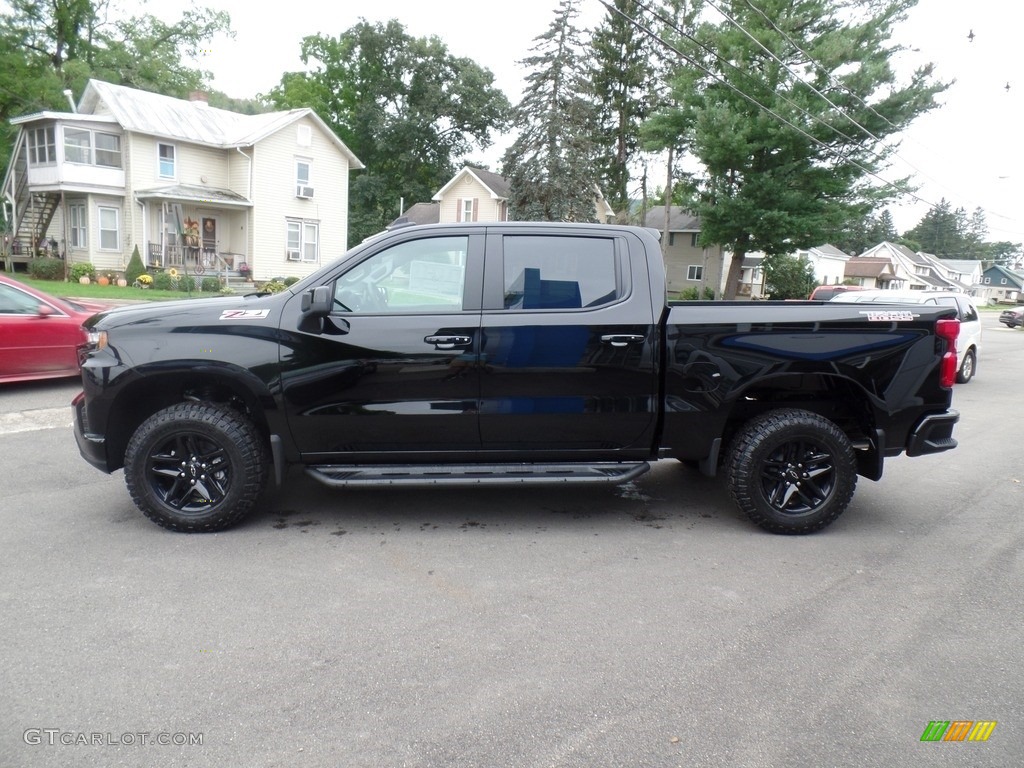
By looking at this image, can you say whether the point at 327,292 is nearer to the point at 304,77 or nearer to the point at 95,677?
the point at 95,677

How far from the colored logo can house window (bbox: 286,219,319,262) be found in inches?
1357

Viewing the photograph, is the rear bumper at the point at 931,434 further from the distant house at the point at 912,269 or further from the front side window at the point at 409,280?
the distant house at the point at 912,269

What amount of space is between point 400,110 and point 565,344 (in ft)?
193

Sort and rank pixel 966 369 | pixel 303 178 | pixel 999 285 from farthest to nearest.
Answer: pixel 999 285 < pixel 303 178 < pixel 966 369

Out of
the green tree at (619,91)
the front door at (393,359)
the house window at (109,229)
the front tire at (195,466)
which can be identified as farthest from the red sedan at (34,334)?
the green tree at (619,91)

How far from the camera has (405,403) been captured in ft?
15.5

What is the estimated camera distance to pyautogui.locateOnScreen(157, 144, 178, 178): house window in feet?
102

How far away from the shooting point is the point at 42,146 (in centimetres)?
3033

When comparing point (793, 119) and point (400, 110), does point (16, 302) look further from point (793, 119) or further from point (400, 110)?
point (400, 110)

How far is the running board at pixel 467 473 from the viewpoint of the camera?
472cm

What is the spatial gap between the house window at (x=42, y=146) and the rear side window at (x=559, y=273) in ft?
104

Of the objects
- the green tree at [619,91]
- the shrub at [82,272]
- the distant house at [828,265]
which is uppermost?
the green tree at [619,91]

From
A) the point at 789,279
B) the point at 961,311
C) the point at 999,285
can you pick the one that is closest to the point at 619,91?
the point at 789,279

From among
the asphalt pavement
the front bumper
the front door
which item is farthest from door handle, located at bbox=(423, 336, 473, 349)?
the front bumper
